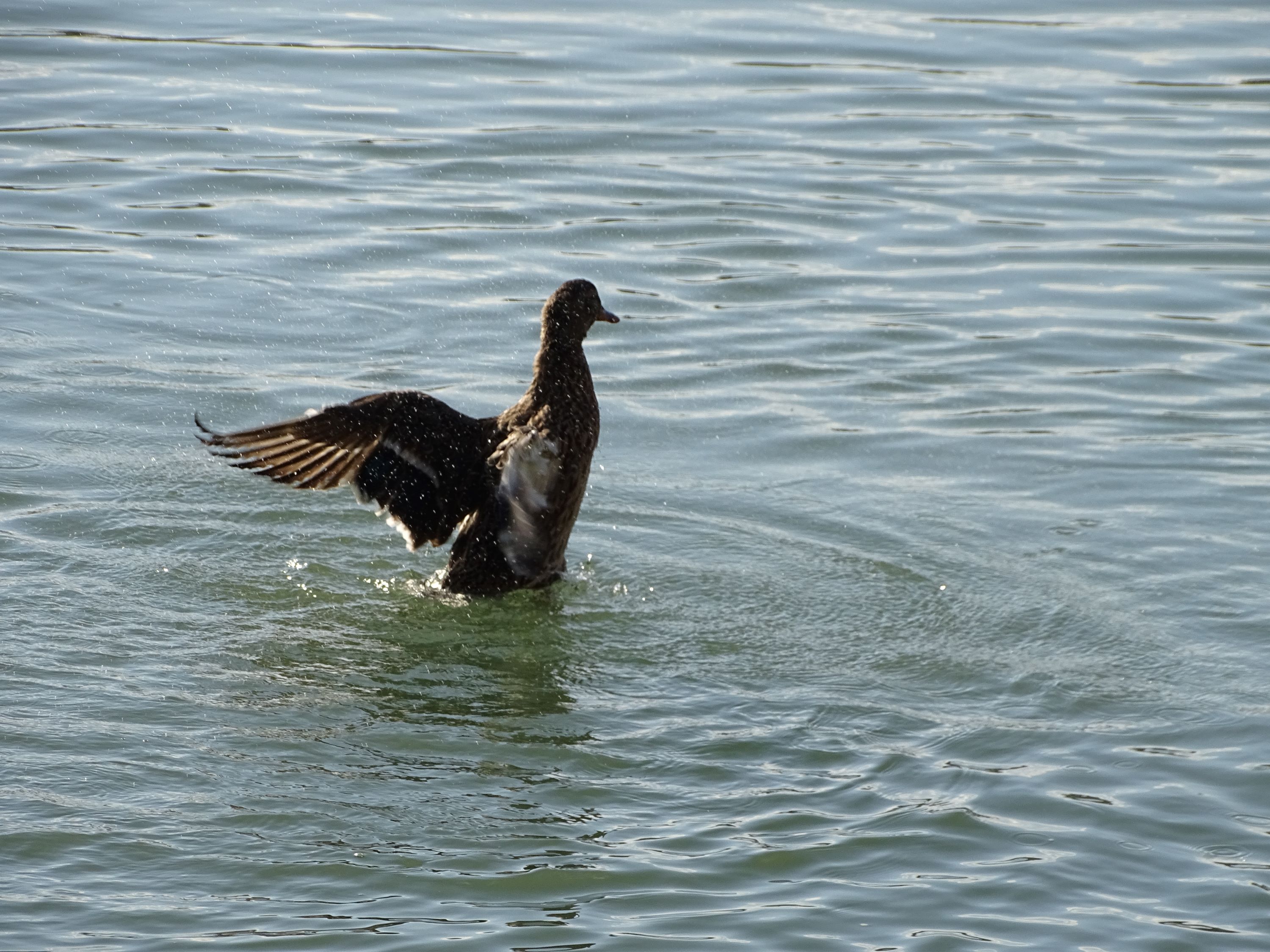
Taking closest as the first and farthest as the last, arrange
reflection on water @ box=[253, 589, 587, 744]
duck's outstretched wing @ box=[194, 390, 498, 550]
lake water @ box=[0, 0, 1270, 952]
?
lake water @ box=[0, 0, 1270, 952] → reflection on water @ box=[253, 589, 587, 744] → duck's outstretched wing @ box=[194, 390, 498, 550]

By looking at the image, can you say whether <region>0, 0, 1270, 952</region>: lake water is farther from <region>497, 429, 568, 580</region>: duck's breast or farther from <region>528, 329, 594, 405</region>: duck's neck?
<region>528, 329, 594, 405</region>: duck's neck

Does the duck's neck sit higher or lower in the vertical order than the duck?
higher

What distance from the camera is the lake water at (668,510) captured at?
192 inches

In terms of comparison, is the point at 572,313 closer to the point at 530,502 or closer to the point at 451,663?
the point at 530,502

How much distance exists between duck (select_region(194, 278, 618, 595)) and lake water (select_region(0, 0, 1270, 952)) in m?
0.26

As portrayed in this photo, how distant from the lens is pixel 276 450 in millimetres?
6930

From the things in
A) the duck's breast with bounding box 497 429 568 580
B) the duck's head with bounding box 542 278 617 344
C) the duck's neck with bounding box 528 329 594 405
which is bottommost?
the duck's breast with bounding box 497 429 568 580

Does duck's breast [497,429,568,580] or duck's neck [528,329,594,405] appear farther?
duck's neck [528,329,594,405]

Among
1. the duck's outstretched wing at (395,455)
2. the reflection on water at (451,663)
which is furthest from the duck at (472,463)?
the reflection on water at (451,663)

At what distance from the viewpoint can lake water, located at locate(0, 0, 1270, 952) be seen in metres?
4.88

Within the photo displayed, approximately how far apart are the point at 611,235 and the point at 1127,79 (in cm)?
564

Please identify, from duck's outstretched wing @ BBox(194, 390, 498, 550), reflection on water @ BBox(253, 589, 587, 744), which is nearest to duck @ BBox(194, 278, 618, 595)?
duck's outstretched wing @ BBox(194, 390, 498, 550)

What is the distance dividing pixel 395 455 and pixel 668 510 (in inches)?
53.4

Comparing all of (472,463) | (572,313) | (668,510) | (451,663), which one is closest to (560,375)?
(572,313)
